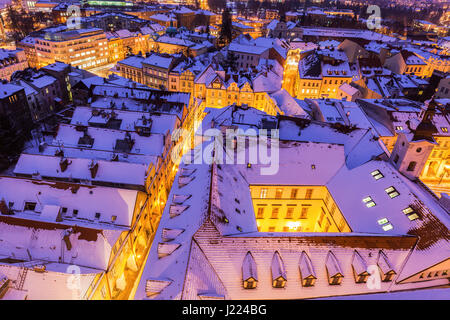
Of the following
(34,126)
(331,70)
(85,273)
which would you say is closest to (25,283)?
(85,273)

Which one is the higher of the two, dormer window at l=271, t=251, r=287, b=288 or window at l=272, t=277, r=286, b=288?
dormer window at l=271, t=251, r=287, b=288

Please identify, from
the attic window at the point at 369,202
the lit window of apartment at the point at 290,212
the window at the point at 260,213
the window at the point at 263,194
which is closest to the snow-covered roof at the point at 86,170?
the window at the point at 263,194

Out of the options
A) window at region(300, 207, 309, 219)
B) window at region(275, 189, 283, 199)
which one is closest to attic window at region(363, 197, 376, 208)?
window at region(300, 207, 309, 219)

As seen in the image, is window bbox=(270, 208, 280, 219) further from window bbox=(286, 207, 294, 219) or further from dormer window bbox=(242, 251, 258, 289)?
dormer window bbox=(242, 251, 258, 289)

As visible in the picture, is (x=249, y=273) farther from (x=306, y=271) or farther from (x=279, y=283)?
(x=306, y=271)

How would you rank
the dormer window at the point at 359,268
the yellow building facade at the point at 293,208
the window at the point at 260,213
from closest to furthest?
the dormer window at the point at 359,268 → the yellow building facade at the point at 293,208 → the window at the point at 260,213

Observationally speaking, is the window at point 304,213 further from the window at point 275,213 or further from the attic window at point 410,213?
the attic window at point 410,213

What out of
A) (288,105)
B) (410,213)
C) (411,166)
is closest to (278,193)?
(410,213)

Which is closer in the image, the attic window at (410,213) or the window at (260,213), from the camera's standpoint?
the attic window at (410,213)
